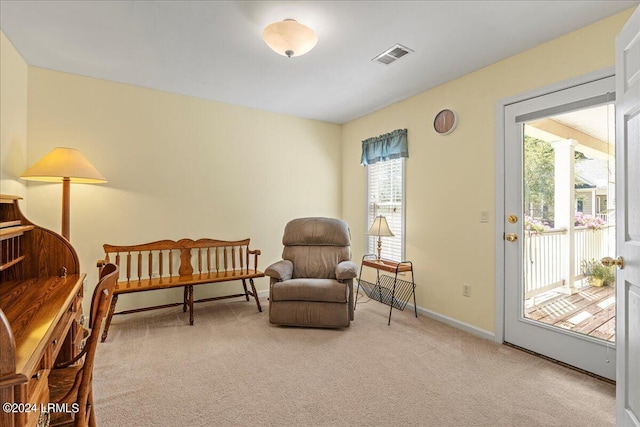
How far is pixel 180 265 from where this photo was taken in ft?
11.4

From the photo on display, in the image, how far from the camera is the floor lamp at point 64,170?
2537mm

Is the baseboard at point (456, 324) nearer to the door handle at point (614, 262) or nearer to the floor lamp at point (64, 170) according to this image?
the door handle at point (614, 262)

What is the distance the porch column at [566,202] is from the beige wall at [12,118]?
4265 millimetres

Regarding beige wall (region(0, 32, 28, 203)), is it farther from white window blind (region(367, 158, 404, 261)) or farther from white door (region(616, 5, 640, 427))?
white door (region(616, 5, 640, 427))

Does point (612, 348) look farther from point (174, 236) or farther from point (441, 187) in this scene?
point (174, 236)

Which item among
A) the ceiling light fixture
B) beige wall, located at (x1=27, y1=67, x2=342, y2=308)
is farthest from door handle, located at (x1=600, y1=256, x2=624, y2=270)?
beige wall, located at (x1=27, y1=67, x2=342, y2=308)

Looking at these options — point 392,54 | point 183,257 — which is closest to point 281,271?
point 183,257

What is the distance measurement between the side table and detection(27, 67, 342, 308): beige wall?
1267mm

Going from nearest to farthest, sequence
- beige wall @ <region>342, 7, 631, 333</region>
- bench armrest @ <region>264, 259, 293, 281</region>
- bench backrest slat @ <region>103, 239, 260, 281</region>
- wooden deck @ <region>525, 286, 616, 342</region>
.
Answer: wooden deck @ <region>525, 286, 616, 342</region>, beige wall @ <region>342, 7, 631, 333</region>, bench armrest @ <region>264, 259, 293, 281</region>, bench backrest slat @ <region>103, 239, 260, 281</region>

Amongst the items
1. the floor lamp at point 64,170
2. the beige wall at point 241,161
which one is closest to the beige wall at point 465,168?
the beige wall at point 241,161

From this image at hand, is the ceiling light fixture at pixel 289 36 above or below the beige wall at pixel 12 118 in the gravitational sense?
above

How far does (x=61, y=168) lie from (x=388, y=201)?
11.1 feet

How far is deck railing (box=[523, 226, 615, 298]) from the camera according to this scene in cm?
218

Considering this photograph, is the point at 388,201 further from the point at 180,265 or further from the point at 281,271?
the point at 180,265
